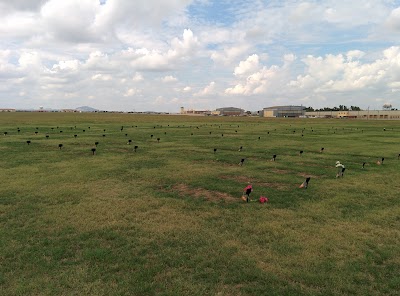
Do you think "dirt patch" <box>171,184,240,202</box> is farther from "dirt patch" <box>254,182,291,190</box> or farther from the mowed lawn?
"dirt patch" <box>254,182,291,190</box>

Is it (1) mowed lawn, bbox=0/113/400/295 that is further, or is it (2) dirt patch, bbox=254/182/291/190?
(2) dirt patch, bbox=254/182/291/190

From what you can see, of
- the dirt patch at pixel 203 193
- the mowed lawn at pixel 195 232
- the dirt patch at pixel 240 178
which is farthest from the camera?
the dirt patch at pixel 240 178

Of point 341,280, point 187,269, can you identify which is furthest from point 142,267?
point 341,280

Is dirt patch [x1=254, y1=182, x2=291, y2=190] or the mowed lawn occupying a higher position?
dirt patch [x1=254, y1=182, x2=291, y2=190]

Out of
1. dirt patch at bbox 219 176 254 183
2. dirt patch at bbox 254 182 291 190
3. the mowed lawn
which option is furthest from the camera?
dirt patch at bbox 219 176 254 183

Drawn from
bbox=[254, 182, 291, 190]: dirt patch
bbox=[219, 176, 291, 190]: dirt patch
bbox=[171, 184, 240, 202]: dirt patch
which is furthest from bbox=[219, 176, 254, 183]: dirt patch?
bbox=[171, 184, 240, 202]: dirt patch

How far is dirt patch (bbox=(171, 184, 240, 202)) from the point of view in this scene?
43.8 feet

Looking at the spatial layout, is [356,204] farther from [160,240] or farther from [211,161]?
[211,161]

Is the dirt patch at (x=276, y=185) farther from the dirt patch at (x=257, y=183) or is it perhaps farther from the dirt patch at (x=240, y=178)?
the dirt patch at (x=240, y=178)

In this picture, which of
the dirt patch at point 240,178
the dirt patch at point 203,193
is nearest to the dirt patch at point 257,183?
the dirt patch at point 240,178

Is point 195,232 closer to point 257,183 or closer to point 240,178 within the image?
point 257,183

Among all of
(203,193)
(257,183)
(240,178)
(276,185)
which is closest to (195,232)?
(203,193)

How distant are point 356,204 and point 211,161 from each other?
450 inches

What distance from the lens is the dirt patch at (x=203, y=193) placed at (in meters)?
13.3
